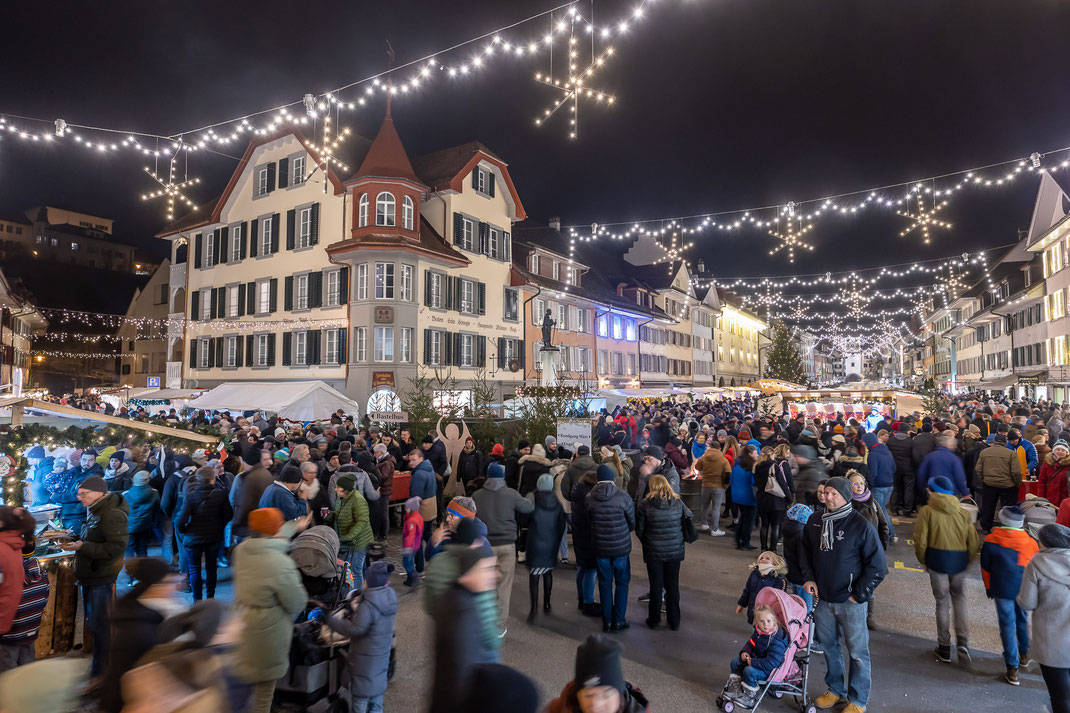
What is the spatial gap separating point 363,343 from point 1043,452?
22.0 m

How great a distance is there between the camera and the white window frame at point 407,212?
26.2 m

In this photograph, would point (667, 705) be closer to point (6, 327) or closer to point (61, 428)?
point (61, 428)

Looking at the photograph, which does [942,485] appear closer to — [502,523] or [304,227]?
[502,523]

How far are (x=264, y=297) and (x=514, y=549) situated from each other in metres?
26.5

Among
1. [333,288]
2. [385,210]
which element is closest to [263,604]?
→ [385,210]

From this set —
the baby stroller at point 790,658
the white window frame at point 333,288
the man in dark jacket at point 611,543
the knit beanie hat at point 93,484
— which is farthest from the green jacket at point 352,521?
the white window frame at point 333,288

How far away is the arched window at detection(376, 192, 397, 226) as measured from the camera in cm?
2602

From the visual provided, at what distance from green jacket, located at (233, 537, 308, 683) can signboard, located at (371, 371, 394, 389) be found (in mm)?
21675

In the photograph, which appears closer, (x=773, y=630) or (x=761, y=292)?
(x=773, y=630)

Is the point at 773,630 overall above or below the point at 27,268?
below

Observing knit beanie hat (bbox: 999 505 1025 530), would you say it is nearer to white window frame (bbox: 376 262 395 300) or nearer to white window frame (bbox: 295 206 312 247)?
white window frame (bbox: 376 262 395 300)

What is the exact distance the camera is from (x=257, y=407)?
67.1 feet

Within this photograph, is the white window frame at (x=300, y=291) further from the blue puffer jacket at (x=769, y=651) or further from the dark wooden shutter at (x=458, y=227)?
the blue puffer jacket at (x=769, y=651)

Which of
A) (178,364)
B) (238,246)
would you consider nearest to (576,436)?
(238,246)
